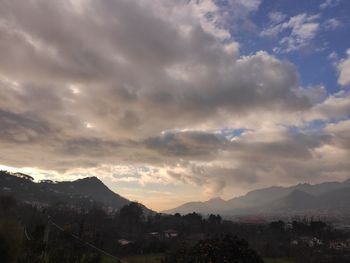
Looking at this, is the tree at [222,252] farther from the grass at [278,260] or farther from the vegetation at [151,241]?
the grass at [278,260]

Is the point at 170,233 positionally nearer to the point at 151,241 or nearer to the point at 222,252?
the point at 151,241

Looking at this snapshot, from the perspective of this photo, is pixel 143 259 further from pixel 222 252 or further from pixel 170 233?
pixel 222 252

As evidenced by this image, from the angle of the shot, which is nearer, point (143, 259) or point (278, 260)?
point (143, 259)

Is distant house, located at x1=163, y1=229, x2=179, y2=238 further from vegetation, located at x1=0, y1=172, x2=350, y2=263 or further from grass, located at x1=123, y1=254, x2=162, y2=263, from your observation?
grass, located at x1=123, y1=254, x2=162, y2=263

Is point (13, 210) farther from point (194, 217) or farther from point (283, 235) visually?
point (283, 235)

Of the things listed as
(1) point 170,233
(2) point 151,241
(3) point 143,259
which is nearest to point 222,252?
(3) point 143,259

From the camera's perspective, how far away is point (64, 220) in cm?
13162

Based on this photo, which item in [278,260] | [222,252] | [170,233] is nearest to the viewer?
[222,252]

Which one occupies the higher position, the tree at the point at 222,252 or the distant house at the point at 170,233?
the distant house at the point at 170,233

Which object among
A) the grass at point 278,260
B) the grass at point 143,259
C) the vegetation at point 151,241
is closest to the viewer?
the vegetation at point 151,241

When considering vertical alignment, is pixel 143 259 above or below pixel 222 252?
below

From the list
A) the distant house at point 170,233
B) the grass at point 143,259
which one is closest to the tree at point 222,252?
the grass at point 143,259

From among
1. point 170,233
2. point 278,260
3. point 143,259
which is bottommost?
point 278,260

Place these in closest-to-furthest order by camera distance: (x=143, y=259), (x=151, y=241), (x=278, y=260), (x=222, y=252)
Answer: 1. (x=222, y=252)
2. (x=143, y=259)
3. (x=278, y=260)
4. (x=151, y=241)
